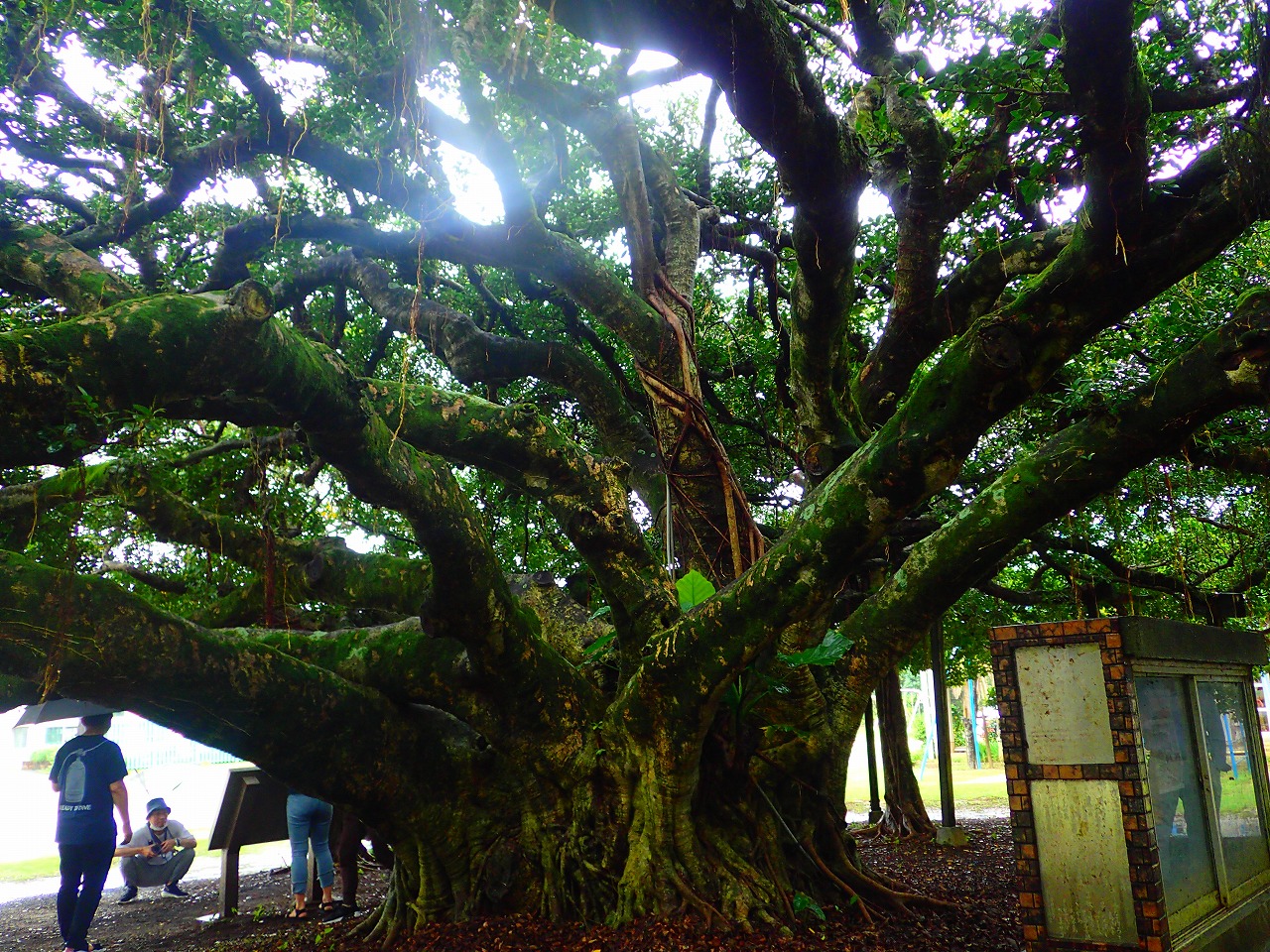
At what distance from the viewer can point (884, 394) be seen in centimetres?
773

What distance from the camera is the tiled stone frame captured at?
4.36 metres

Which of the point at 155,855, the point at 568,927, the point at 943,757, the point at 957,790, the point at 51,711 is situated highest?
the point at 51,711

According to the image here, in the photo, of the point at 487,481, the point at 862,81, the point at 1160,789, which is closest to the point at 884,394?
the point at 862,81

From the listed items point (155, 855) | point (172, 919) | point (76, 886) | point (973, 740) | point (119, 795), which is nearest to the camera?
point (76, 886)

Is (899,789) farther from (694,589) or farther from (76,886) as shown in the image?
(76,886)

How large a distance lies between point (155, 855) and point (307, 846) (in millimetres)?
2566

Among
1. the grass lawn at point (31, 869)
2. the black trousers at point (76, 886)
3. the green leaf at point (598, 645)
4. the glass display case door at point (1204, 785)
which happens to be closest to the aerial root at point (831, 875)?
the glass display case door at point (1204, 785)

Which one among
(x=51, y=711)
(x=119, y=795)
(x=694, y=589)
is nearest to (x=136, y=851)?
(x=51, y=711)

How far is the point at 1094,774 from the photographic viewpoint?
4594mm

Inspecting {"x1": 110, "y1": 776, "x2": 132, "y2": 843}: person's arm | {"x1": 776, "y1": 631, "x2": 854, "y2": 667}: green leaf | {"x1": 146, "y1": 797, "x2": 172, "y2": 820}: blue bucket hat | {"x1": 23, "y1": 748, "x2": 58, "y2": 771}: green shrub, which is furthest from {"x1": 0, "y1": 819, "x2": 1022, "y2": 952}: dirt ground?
{"x1": 23, "y1": 748, "x2": 58, "y2": 771}: green shrub

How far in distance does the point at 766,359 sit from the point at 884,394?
3.06m

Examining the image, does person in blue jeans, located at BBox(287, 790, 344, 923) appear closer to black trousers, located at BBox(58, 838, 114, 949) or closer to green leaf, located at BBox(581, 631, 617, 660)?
black trousers, located at BBox(58, 838, 114, 949)

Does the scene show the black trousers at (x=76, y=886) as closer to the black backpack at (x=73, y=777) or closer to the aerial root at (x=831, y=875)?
the black backpack at (x=73, y=777)

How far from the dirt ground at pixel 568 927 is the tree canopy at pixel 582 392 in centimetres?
23
